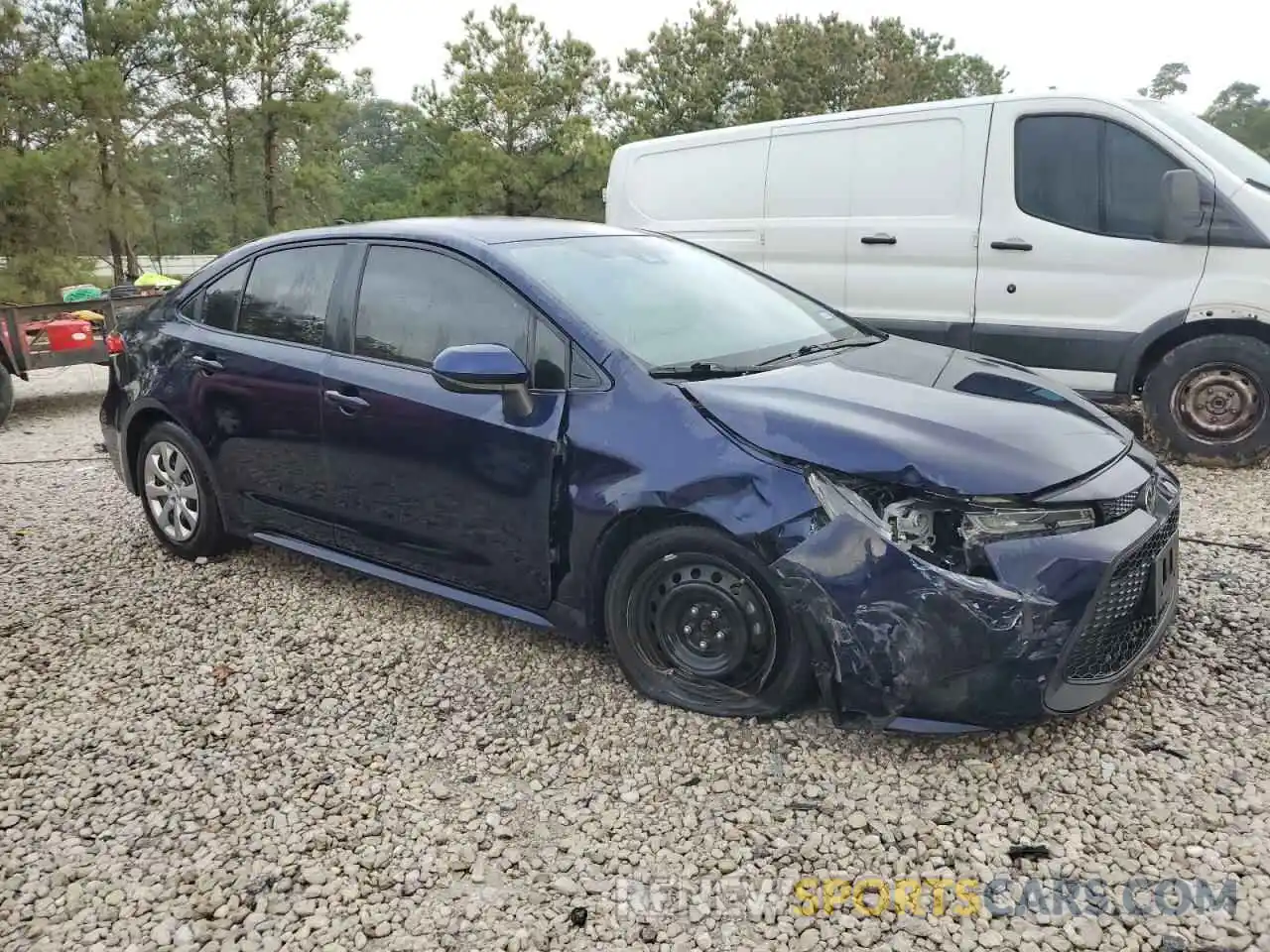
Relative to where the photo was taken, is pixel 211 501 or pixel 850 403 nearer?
pixel 850 403

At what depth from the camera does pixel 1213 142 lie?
5.58 m

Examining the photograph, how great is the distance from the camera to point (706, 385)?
2.96m

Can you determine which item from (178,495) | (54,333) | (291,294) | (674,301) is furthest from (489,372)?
(54,333)

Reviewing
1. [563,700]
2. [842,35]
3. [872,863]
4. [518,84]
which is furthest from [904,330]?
[842,35]

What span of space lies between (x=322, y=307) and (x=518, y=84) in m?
27.4

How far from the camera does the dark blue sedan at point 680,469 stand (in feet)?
8.32

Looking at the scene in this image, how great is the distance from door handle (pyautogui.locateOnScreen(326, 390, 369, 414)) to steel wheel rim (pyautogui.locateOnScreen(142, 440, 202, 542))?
1.11 m

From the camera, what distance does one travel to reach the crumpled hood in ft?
8.45

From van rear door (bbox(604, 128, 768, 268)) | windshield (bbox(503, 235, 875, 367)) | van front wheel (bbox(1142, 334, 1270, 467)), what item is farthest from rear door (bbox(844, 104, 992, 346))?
windshield (bbox(503, 235, 875, 367))

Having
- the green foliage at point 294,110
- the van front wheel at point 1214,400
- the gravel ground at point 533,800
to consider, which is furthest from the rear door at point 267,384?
the green foliage at point 294,110

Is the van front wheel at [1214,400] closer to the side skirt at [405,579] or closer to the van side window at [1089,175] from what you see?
the van side window at [1089,175]

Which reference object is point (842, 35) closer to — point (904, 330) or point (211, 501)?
point (904, 330)

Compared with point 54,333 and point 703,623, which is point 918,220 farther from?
point 54,333

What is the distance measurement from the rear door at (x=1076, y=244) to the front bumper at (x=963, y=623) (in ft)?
11.2
